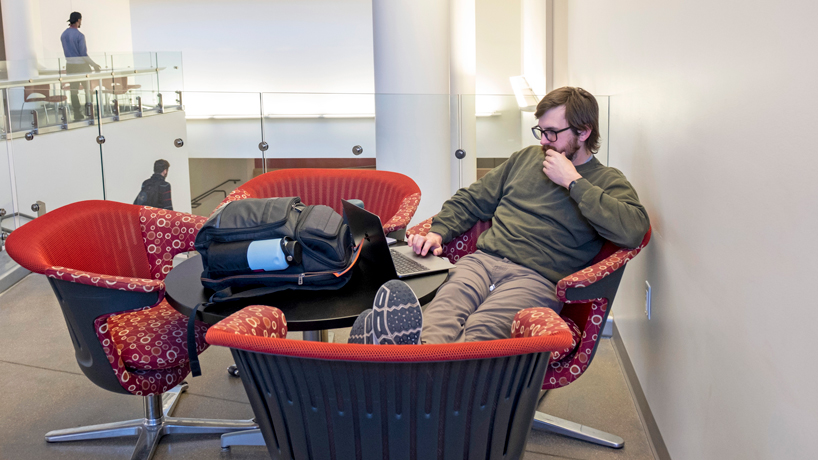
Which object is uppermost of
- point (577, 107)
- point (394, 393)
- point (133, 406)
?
point (577, 107)

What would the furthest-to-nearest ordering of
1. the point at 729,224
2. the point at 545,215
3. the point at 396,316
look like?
the point at 545,215 < the point at 729,224 < the point at 396,316

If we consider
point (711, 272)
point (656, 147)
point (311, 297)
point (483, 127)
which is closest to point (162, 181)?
point (483, 127)

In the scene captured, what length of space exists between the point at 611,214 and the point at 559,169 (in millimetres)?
282

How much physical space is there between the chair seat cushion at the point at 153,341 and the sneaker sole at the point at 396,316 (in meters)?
0.98

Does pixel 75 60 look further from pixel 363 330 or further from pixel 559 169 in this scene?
pixel 363 330

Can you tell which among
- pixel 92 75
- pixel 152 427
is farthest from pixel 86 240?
pixel 92 75

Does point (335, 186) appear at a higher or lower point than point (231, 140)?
lower

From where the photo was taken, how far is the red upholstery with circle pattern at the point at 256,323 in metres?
1.27

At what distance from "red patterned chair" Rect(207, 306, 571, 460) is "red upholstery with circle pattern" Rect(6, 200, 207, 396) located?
2.47ft

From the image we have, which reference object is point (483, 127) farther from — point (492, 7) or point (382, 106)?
point (492, 7)

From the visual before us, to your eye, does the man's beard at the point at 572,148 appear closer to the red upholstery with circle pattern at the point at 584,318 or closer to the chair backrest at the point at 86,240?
the red upholstery with circle pattern at the point at 584,318

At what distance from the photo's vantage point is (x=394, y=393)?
44.6 inches

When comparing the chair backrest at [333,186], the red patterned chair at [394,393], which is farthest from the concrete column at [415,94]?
the red patterned chair at [394,393]

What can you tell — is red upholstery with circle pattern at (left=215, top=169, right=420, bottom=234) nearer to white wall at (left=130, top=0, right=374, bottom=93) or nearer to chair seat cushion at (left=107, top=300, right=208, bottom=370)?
chair seat cushion at (left=107, top=300, right=208, bottom=370)
